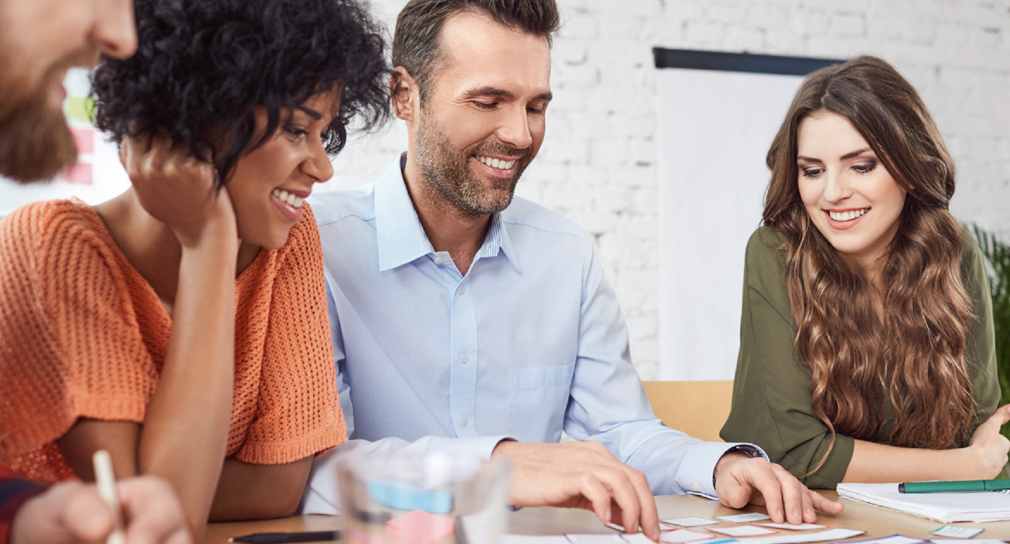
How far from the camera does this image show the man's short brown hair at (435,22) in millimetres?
1508

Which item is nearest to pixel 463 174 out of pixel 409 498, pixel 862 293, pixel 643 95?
pixel 862 293

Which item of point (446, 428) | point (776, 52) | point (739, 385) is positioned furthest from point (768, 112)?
point (446, 428)

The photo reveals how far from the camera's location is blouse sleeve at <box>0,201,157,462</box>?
0.74 m

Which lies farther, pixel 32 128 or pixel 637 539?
pixel 637 539

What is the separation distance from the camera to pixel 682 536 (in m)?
Result: 0.83

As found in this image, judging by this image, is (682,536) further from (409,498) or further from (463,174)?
(463,174)

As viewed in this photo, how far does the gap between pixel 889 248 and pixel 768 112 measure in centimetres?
194

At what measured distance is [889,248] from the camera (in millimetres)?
1665

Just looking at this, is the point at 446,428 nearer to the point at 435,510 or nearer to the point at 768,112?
the point at 435,510

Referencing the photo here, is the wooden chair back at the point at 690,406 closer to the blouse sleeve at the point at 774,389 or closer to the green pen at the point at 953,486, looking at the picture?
the blouse sleeve at the point at 774,389

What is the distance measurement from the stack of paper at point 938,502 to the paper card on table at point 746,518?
171 mm

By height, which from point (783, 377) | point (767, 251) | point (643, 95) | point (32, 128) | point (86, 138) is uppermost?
point (643, 95)

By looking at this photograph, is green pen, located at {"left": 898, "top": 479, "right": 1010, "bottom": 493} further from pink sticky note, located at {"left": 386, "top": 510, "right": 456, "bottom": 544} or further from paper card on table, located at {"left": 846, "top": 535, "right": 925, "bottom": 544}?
pink sticky note, located at {"left": 386, "top": 510, "right": 456, "bottom": 544}

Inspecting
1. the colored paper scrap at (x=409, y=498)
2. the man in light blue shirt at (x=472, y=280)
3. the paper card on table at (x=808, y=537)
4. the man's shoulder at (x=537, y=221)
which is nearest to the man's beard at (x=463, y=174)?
the man in light blue shirt at (x=472, y=280)
